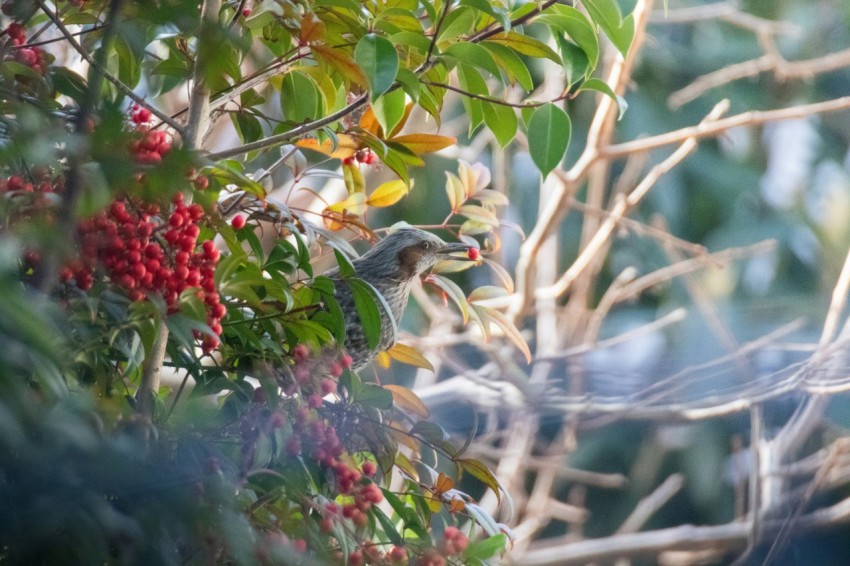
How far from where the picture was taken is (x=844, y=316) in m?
3.03

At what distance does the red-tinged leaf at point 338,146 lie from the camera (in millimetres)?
1364

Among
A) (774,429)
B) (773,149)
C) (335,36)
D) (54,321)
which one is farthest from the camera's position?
(773,149)

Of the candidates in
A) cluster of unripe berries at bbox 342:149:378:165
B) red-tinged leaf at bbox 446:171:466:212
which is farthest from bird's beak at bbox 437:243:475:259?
cluster of unripe berries at bbox 342:149:378:165

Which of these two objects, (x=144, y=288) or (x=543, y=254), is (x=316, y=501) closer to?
(x=144, y=288)

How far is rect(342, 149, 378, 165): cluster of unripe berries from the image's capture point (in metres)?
1.42

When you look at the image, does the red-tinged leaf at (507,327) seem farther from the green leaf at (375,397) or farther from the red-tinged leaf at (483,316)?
the green leaf at (375,397)

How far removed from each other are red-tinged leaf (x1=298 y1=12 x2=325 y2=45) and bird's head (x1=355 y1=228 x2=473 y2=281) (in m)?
0.69

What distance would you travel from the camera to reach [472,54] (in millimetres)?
1146

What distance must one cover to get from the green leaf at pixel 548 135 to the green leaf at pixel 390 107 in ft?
0.53

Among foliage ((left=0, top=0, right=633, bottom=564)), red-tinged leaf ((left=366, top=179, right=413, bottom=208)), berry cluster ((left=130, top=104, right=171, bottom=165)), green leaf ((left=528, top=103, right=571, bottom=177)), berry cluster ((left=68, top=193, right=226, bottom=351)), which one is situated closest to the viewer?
foliage ((left=0, top=0, right=633, bottom=564))

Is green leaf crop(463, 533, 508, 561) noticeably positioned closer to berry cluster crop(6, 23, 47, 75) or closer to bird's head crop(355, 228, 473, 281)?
bird's head crop(355, 228, 473, 281)

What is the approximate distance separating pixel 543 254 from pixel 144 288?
287cm

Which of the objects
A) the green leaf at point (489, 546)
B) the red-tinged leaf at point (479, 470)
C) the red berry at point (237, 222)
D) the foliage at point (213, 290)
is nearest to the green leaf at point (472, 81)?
the foliage at point (213, 290)

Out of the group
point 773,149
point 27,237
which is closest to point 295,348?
point 27,237
